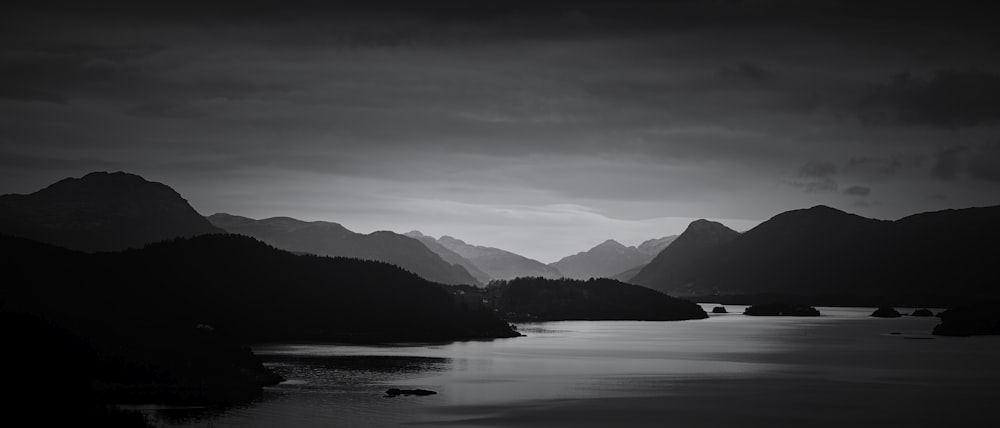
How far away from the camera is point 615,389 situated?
120m

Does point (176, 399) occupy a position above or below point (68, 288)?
below

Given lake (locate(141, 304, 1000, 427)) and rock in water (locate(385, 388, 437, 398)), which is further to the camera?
rock in water (locate(385, 388, 437, 398))

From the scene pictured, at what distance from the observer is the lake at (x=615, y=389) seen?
90.6 meters

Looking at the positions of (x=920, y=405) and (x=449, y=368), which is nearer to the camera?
(x=920, y=405)

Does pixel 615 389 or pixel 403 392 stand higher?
pixel 403 392

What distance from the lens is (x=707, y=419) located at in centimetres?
9294

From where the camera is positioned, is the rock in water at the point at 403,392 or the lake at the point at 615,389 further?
the rock in water at the point at 403,392

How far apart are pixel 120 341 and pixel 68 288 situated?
2970 inches

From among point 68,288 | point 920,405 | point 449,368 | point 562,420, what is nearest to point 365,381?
point 449,368

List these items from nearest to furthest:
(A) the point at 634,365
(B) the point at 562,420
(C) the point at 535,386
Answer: (B) the point at 562,420 → (C) the point at 535,386 → (A) the point at 634,365

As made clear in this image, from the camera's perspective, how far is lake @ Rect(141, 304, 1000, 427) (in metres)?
90.6

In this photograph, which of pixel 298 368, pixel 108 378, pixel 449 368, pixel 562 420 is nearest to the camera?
pixel 562 420

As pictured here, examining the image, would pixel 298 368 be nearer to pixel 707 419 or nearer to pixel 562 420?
pixel 562 420

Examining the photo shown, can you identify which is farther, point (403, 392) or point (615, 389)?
point (615, 389)
